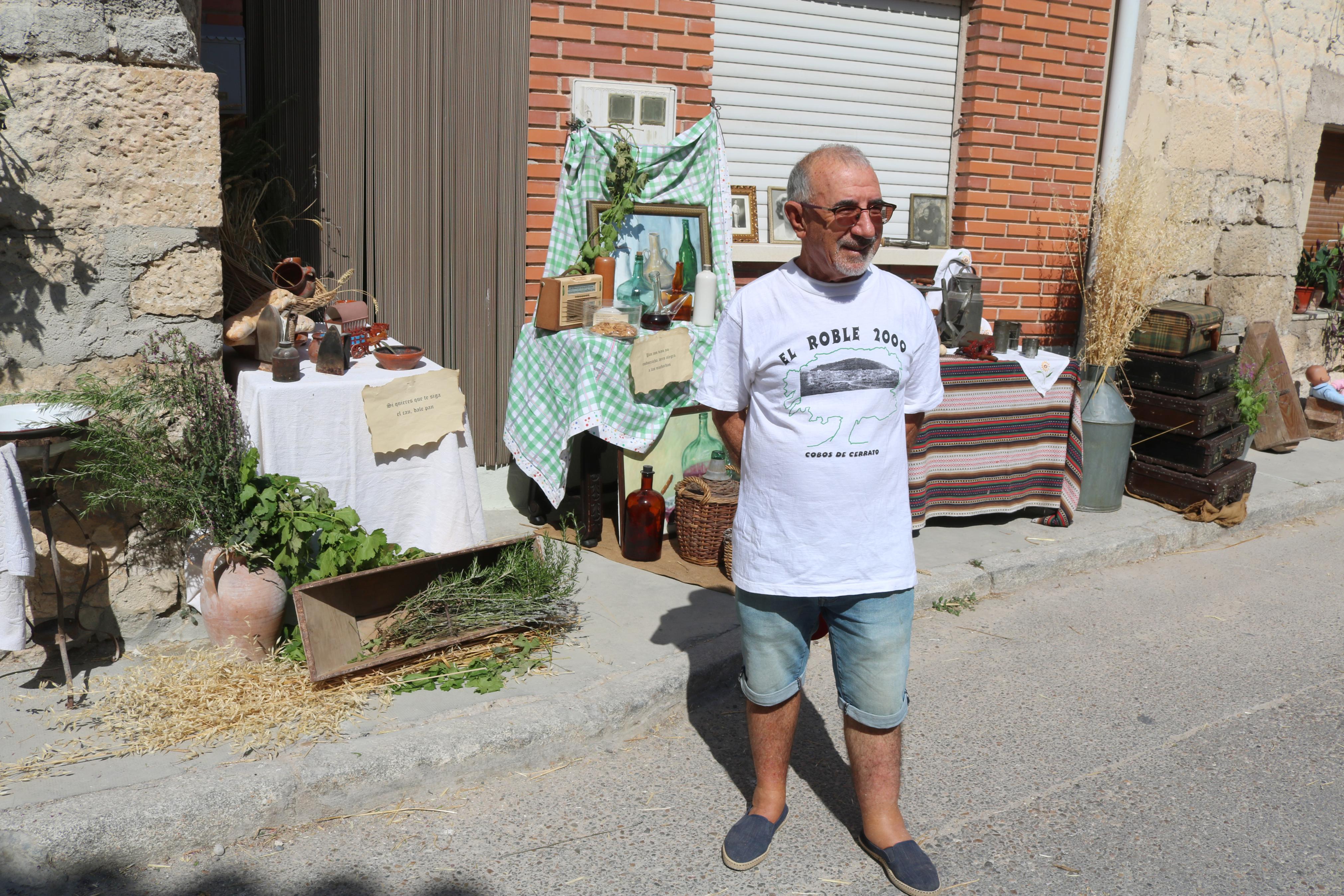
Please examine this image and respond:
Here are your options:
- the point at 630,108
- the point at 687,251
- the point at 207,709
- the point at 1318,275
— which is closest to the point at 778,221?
the point at 687,251

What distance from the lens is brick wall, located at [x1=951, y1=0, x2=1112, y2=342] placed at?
21.7 feet

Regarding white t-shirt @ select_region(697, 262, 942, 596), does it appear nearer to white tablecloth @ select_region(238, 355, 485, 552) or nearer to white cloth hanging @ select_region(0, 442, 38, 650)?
white tablecloth @ select_region(238, 355, 485, 552)

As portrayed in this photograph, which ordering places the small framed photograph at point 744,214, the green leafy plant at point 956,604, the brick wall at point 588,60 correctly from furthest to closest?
the small framed photograph at point 744,214 → the brick wall at point 588,60 → the green leafy plant at point 956,604

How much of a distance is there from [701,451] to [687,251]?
110 cm

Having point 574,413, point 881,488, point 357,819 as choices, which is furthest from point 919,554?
point 357,819

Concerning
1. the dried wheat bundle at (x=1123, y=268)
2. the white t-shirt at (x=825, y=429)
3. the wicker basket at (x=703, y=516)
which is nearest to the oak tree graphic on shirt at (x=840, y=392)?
the white t-shirt at (x=825, y=429)

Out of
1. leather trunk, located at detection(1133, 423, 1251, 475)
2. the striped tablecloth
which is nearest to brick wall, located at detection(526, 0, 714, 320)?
the striped tablecloth

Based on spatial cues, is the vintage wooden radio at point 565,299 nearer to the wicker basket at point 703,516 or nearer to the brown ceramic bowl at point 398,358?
the brown ceramic bowl at point 398,358

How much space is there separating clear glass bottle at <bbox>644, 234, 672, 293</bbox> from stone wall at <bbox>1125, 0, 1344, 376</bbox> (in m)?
3.61

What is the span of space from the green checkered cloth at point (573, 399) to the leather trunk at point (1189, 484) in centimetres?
301

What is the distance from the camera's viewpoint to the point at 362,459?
4016 millimetres

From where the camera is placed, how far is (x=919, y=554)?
17.5 feet

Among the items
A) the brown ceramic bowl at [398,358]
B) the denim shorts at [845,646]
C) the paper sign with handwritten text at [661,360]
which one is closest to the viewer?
the denim shorts at [845,646]

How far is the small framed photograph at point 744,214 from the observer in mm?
6109
